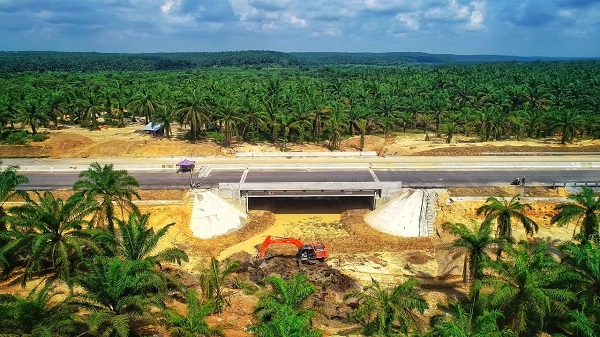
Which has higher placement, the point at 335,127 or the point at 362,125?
the point at 335,127

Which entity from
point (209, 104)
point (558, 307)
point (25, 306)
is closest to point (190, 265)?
point (25, 306)

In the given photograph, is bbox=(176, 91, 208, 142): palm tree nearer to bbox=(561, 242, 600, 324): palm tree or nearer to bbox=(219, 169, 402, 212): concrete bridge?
bbox=(219, 169, 402, 212): concrete bridge

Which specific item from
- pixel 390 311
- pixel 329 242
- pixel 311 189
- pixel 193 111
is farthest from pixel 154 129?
pixel 390 311

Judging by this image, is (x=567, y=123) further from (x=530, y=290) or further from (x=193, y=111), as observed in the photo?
(x=193, y=111)

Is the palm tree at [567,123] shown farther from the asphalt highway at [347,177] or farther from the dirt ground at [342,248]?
the dirt ground at [342,248]

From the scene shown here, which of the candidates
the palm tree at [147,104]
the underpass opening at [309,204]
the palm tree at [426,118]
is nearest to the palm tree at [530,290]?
the underpass opening at [309,204]

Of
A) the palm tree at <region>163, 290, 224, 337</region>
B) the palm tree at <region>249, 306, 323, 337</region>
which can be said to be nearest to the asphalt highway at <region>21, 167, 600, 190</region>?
the palm tree at <region>163, 290, 224, 337</region>
